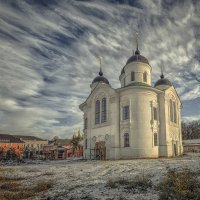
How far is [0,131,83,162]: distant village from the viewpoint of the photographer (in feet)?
139

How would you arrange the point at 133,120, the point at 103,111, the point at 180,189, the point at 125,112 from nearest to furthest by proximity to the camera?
the point at 180,189, the point at 133,120, the point at 125,112, the point at 103,111

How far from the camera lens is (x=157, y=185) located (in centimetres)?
921

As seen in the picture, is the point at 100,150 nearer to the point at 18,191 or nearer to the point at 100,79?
the point at 100,79

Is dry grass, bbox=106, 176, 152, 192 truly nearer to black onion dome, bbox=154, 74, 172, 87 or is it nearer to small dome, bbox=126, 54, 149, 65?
small dome, bbox=126, 54, 149, 65

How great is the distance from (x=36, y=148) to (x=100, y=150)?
55.1 meters

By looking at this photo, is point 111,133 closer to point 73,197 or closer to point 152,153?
point 152,153

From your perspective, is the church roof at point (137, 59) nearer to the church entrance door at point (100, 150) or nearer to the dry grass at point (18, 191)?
the church entrance door at point (100, 150)

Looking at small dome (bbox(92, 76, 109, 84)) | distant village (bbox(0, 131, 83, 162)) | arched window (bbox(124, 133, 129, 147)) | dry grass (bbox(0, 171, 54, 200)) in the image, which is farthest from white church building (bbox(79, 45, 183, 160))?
dry grass (bbox(0, 171, 54, 200))

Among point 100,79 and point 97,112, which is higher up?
point 100,79

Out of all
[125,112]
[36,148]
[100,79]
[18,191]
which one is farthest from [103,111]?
[36,148]

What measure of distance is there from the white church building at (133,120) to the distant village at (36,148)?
11203 millimetres

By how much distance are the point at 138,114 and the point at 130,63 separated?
8572mm

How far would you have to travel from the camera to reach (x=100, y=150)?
30172 millimetres

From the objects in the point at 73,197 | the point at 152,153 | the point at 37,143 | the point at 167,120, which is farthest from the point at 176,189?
the point at 37,143
